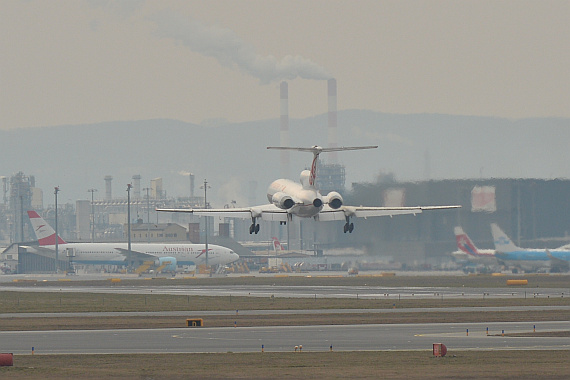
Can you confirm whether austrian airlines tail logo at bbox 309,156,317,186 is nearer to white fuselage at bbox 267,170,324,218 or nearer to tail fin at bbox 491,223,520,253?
white fuselage at bbox 267,170,324,218

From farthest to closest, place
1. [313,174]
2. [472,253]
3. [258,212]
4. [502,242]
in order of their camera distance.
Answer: [472,253], [502,242], [258,212], [313,174]

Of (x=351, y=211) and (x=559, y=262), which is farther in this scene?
(x=559, y=262)

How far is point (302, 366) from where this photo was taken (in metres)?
49.0

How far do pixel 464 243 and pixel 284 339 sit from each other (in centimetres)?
11866

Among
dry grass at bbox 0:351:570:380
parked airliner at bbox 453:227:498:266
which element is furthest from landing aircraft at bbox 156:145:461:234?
parked airliner at bbox 453:227:498:266

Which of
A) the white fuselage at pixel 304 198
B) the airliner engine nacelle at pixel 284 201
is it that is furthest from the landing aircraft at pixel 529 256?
the airliner engine nacelle at pixel 284 201

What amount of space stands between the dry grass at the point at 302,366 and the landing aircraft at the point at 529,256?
111803 mm

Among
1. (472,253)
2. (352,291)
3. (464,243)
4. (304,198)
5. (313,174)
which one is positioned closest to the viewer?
(304,198)

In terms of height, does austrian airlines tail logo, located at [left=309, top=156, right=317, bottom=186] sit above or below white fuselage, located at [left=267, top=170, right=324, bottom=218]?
above

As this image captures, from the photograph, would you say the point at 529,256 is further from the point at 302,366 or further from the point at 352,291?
the point at 302,366

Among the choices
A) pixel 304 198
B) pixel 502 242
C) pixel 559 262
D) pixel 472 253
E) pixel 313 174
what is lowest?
pixel 559 262

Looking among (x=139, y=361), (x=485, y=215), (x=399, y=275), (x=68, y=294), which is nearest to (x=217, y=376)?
(x=139, y=361)

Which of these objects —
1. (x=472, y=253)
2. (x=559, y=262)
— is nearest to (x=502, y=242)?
(x=472, y=253)

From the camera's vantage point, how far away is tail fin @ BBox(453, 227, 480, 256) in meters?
174
